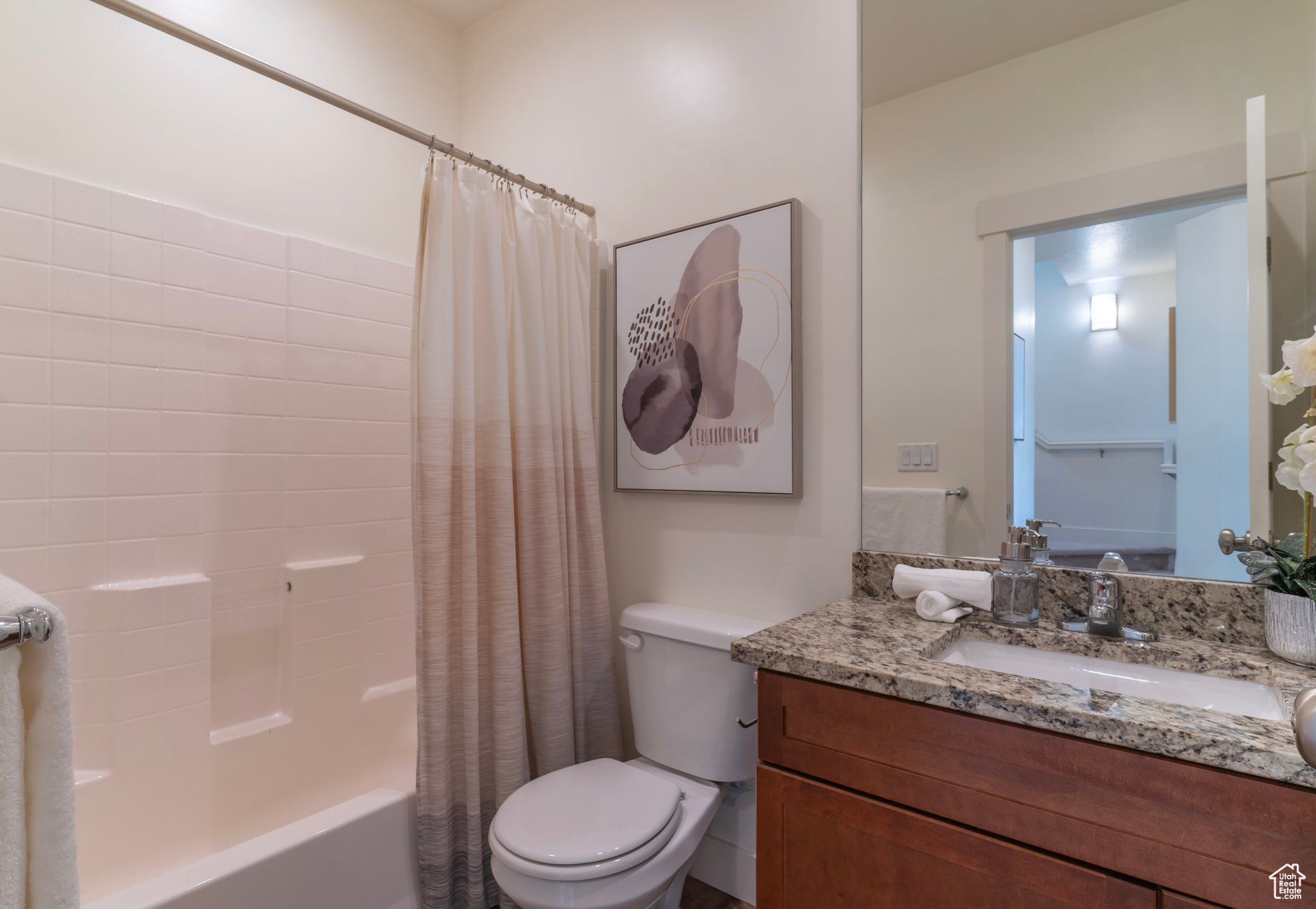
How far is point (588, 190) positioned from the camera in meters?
2.06

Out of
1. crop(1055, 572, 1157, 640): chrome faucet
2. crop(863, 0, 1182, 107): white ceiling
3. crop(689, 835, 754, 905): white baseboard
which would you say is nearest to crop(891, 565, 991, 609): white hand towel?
crop(1055, 572, 1157, 640): chrome faucet

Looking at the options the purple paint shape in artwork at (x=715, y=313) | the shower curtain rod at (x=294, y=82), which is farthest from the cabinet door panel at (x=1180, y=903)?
the shower curtain rod at (x=294, y=82)

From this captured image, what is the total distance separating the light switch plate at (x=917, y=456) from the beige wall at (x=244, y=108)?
5.92 ft

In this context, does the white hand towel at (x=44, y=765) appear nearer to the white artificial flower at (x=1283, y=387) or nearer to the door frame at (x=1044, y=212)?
the door frame at (x=1044, y=212)

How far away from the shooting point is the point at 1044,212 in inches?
51.8

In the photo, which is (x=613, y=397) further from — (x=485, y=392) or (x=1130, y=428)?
(x=1130, y=428)

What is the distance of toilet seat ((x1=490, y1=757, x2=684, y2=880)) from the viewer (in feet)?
3.91

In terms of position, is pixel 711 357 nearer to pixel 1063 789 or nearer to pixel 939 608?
pixel 939 608

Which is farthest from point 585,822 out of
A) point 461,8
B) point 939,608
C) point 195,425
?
point 461,8

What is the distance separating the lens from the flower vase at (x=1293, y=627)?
97cm

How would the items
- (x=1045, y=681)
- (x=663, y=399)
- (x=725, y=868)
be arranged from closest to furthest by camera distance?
(x=1045, y=681) < (x=725, y=868) < (x=663, y=399)

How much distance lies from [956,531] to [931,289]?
54 centimetres

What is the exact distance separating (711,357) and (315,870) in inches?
58.6

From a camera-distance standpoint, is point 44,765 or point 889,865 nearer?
point 44,765
